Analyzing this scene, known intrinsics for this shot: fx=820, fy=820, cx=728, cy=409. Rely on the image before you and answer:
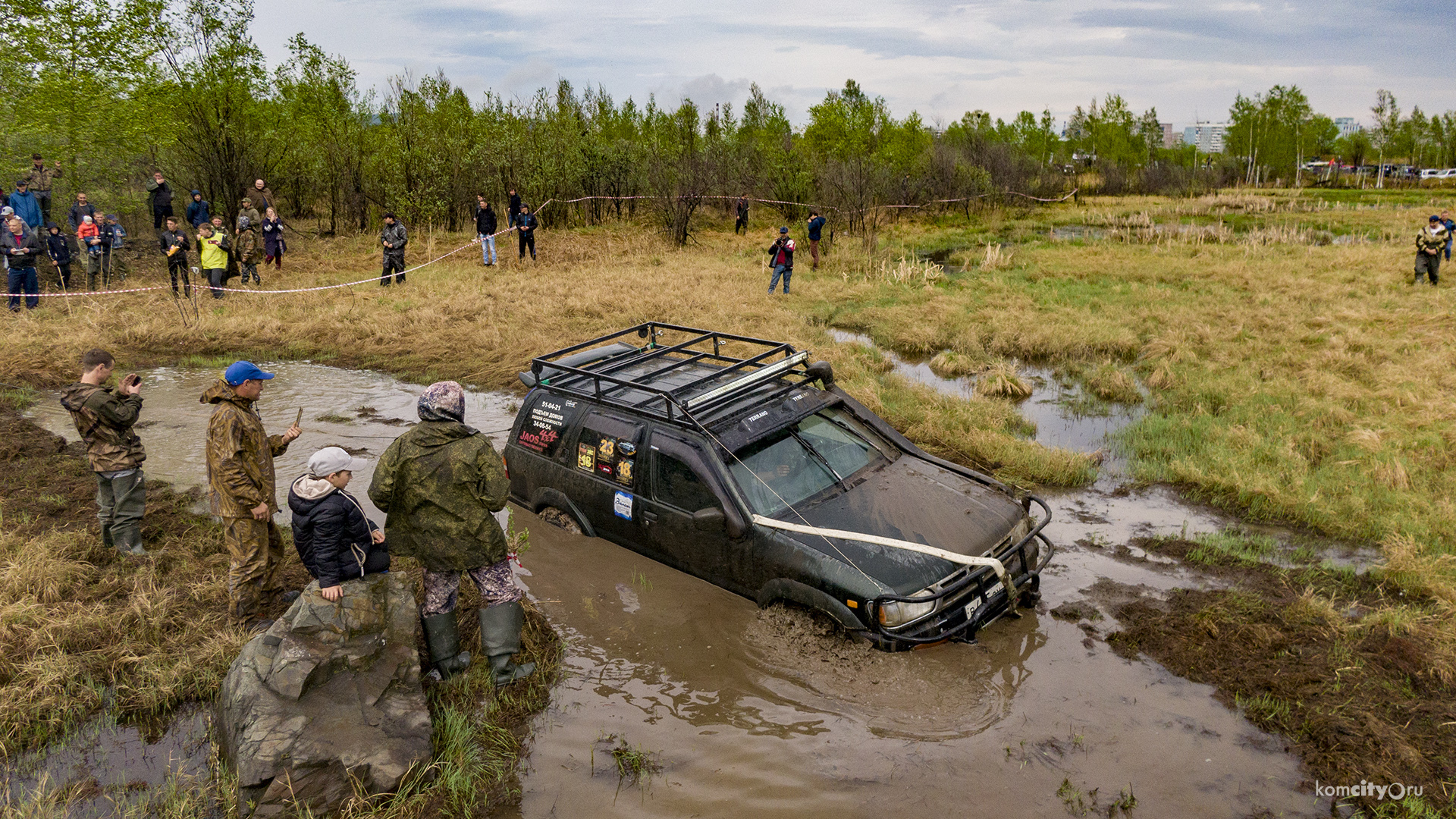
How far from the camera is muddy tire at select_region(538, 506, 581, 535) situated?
6625 mm

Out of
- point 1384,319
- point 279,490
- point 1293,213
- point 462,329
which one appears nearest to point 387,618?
point 279,490

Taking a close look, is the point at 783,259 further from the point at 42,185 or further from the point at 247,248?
the point at 42,185

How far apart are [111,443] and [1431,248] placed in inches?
852

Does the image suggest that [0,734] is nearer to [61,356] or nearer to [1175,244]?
[61,356]

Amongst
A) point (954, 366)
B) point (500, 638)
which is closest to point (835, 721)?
point (500, 638)

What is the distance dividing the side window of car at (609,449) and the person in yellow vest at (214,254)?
13.4 meters

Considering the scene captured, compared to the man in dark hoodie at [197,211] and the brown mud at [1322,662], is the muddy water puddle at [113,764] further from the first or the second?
the man in dark hoodie at [197,211]

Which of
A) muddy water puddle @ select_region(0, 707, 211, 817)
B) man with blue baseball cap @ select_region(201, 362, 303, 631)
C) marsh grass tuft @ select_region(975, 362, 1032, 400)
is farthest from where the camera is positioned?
marsh grass tuft @ select_region(975, 362, 1032, 400)

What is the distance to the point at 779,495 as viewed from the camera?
5.67 m

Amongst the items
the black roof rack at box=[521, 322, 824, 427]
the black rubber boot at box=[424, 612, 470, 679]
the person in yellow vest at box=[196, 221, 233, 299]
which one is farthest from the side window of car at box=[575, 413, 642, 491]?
the person in yellow vest at box=[196, 221, 233, 299]

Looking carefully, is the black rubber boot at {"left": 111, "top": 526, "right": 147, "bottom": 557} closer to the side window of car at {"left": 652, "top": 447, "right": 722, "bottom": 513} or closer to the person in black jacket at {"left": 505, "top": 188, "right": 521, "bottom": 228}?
the side window of car at {"left": 652, "top": 447, "right": 722, "bottom": 513}

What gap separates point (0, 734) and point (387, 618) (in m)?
2.14

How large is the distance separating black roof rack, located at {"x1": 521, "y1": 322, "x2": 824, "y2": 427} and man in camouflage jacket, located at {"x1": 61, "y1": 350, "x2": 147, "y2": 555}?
301cm

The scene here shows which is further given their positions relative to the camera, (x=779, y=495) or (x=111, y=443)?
(x=111, y=443)
